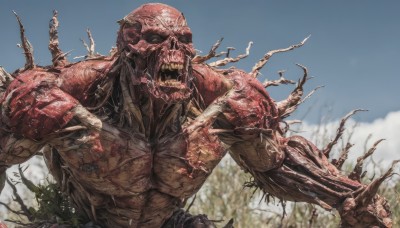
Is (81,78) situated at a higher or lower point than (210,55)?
lower

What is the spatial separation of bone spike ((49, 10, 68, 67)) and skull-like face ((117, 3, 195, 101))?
39 cm

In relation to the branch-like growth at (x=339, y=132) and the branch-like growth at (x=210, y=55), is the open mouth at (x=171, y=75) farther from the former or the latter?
the branch-like growth at (x=339, y=132)

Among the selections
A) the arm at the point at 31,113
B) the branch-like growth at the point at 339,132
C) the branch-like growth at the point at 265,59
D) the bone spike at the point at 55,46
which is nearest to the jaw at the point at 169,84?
the arm at the point at 31,113

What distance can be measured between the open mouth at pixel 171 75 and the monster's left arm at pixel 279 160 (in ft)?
1.55

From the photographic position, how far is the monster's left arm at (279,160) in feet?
11.7

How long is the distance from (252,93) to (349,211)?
3.18ft

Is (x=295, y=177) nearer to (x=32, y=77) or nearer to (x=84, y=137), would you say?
(x=84, y=137)

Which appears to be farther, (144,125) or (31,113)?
(144,125)

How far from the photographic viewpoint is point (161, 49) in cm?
305

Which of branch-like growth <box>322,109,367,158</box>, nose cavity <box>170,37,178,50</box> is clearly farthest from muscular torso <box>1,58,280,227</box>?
branch-like growth <box>322,109,367,158</box>

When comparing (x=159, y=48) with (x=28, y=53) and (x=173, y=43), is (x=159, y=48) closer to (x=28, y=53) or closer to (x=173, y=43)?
(x=173, y=43)

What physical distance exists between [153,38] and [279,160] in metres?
1.26

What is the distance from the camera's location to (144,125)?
3.31 metres

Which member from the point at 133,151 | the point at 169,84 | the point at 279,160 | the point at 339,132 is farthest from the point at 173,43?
the point at 339,132
